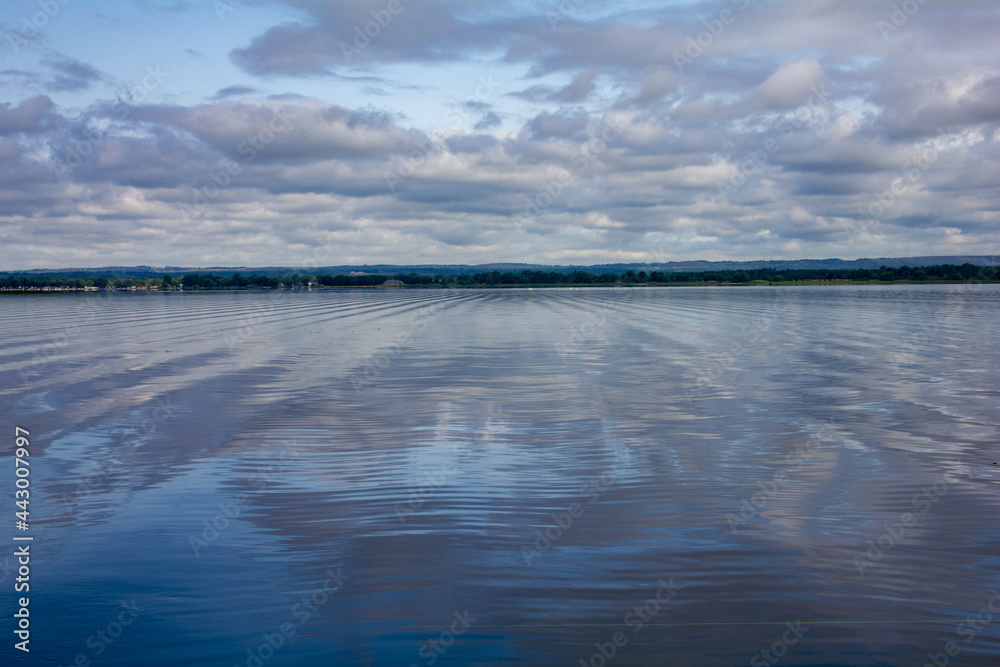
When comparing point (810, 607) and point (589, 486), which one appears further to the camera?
point (589, 486)

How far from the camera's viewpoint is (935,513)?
9203 mm

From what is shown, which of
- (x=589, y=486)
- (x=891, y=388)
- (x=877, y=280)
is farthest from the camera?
(x=877, y=280)

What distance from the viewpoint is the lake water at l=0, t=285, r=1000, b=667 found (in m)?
6.23

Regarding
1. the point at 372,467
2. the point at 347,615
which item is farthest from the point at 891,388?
the point at 347,615

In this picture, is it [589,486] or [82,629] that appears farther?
[589,486]

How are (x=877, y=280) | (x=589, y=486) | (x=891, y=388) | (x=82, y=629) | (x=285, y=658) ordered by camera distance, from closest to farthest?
(x=285, y=658), (x=82, y=629), (x=589, y=486), (x=891, y=388), (x=877, y=280)

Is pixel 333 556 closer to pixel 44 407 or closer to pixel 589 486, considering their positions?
pixel 589 486

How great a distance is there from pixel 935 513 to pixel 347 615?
704 centimetres

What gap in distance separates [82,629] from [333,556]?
91.0 inches

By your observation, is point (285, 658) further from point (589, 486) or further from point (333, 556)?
point (589, 486)

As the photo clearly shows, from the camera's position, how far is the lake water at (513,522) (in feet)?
20.4

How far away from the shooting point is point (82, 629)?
6410mm

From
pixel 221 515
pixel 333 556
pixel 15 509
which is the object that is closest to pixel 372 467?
pixel 221 515

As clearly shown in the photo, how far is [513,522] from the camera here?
29.1 feet
